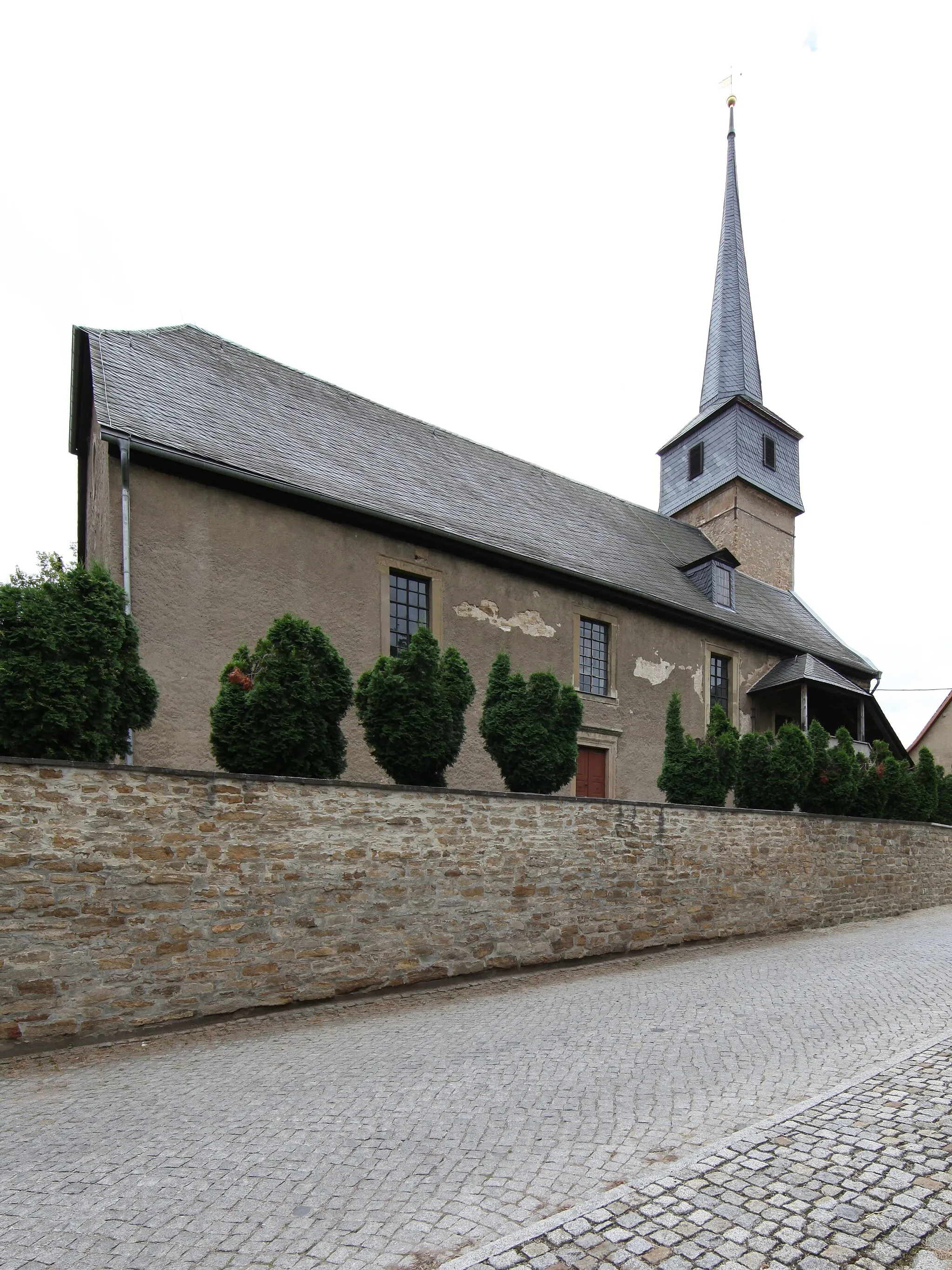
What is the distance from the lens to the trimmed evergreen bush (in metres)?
12.5

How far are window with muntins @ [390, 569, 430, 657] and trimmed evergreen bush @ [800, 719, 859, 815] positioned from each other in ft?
22.5

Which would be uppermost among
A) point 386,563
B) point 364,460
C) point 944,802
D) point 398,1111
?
point 364,460

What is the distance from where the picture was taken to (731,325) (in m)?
26.0

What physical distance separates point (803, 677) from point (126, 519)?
14267 mm

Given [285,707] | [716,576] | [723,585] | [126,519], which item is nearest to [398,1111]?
[285,707]

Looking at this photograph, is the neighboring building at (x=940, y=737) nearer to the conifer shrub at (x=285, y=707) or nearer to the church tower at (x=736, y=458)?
the church tower at (x=736, y=458)

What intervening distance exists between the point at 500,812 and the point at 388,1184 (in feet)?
15.7

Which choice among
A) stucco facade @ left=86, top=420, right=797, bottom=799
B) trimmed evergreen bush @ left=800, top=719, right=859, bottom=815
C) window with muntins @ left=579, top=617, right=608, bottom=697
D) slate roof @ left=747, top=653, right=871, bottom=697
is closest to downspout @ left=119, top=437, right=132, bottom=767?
stucco facade @ left=86, top=420, right=797, bottom=799

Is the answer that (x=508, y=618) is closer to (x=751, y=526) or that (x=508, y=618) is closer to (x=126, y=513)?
(x=126, y=513)

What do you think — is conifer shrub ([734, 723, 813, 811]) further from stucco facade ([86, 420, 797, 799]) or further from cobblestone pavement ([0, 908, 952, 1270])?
cobblestone pavement ([0, 908, 952, 1270])

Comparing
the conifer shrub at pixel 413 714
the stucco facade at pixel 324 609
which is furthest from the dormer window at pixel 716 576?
the conifer shrub at pixel 413 714

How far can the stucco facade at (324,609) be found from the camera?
9.96 m

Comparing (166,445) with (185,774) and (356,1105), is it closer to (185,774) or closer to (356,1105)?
(185,774)

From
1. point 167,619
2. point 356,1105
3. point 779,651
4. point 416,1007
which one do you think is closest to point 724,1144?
point 356,1105
